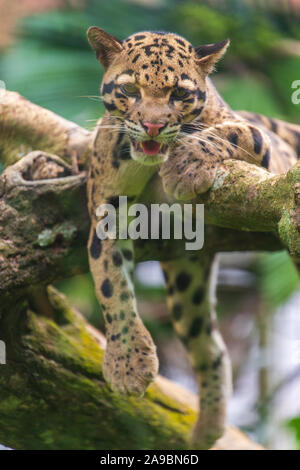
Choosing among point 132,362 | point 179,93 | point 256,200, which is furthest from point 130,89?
point 132,362

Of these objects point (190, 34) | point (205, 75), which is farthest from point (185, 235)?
point (190, 34)

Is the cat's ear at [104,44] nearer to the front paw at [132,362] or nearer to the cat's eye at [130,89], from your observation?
the cat's eye at [130,89]

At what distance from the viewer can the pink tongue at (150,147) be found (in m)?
3.62

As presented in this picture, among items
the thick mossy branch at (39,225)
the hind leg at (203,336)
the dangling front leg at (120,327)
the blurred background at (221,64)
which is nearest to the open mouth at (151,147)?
the dangling front leg at (120,327)

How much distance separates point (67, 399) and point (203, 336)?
1235 mm

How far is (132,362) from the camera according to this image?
3.92 metres

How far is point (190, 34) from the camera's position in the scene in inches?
305

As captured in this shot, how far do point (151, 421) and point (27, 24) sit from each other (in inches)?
196

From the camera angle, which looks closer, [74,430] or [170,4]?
[74,430]

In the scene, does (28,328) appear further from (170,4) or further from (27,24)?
(170,4)

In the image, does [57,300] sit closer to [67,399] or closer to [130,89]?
[67,399]

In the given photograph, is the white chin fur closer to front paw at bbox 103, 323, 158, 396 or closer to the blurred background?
front paw at bbox 103, 323, 158, 396

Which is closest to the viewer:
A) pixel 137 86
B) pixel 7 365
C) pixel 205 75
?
pixel 137 86

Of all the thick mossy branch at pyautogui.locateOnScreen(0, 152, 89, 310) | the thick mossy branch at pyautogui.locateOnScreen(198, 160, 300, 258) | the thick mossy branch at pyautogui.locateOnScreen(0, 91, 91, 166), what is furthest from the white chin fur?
the thick mossy branch at pyautogui.locateOnScreen(0, 91, 91, 166)
